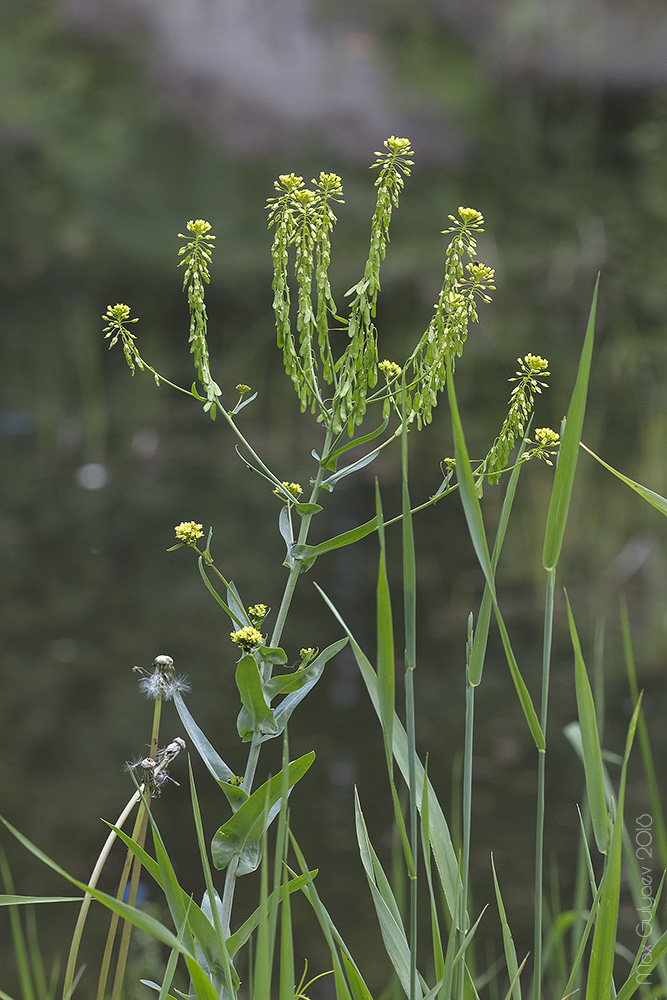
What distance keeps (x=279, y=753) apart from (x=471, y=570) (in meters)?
0.80

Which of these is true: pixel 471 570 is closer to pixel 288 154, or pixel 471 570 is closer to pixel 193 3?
pixel 288 154

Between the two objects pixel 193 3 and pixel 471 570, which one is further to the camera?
pixel 193 3

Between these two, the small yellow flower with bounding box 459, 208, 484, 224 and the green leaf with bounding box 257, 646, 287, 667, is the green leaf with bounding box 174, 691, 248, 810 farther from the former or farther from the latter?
the small yellow flower with bounding box 459, 208, 484, 224

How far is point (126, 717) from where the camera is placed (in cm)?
162

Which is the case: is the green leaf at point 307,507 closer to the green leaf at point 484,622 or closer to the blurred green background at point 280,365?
the green leaf at point 484,622

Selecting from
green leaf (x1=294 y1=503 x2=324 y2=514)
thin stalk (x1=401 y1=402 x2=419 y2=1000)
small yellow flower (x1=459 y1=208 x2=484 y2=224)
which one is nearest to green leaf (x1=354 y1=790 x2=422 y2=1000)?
thin stalk (x1=401 y1=402 x2=419 y2=1000)

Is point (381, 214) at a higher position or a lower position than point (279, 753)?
higher

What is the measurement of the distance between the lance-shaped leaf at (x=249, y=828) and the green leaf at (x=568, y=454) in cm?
14

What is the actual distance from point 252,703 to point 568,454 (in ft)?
0.55

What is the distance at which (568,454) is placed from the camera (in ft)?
1.23

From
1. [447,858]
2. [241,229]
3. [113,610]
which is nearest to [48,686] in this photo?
[113,610]

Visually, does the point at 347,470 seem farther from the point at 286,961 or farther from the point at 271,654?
the point at 286,961

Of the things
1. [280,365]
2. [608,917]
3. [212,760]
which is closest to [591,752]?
[608,917]

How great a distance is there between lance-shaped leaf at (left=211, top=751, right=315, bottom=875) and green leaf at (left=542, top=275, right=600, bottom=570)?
0.14m
